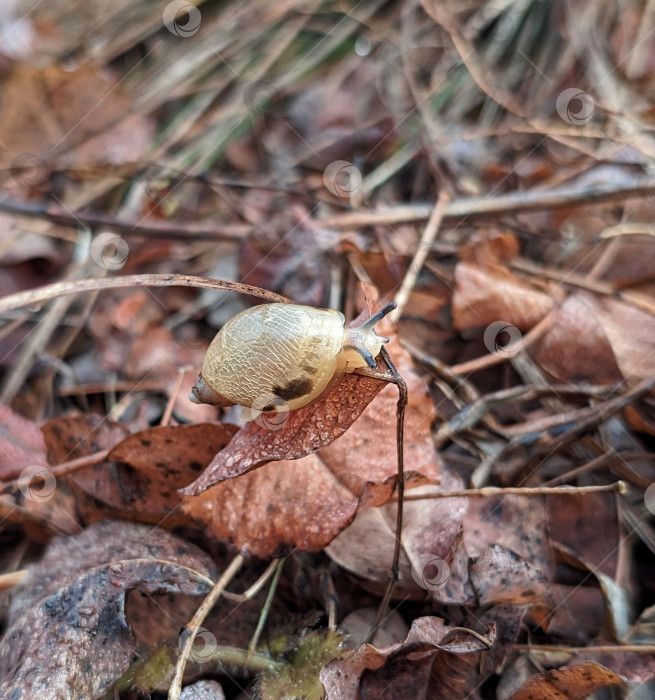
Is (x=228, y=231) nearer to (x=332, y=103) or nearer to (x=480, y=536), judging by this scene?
(x=332, y=103)

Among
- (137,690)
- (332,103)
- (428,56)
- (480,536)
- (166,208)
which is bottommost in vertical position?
(137,690)

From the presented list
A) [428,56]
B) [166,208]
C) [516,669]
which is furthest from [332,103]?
[516,669]

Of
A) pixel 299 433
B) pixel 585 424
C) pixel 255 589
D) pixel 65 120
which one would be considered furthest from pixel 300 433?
pixel 65 120

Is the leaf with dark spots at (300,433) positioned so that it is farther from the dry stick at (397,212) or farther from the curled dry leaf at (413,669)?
the dry stick at (397,212)

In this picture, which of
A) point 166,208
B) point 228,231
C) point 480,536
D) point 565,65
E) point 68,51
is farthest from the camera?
point 68,51

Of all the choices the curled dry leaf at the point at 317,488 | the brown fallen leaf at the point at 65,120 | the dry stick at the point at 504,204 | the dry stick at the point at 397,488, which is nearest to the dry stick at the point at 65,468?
the curled dry leaf at the point at 317,488

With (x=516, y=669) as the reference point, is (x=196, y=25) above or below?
above

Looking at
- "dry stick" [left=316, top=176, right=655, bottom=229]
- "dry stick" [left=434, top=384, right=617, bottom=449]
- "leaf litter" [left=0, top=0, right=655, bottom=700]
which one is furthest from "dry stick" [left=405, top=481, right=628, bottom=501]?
"dry stick" [left=316, top=176, right=655, bottom=229]

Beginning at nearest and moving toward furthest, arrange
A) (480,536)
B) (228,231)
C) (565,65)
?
(480,536)
(228,231)
(565,65)
